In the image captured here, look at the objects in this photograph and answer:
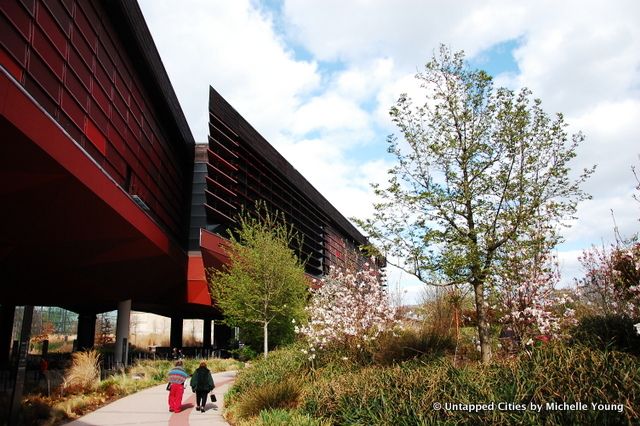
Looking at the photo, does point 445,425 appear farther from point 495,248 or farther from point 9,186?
point 9,186

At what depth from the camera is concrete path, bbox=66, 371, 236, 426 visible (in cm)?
1084

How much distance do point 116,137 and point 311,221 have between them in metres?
40.4

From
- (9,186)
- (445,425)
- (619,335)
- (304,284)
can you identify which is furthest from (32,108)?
(304,284)

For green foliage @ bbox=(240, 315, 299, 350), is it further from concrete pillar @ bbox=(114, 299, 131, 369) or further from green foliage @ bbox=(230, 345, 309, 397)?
concrete pillar @ bbox=(114, 299, 131, 369)

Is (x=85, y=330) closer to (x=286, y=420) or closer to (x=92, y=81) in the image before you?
(x=92, y=81)

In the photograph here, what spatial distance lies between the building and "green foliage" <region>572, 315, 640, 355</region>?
12181 mm

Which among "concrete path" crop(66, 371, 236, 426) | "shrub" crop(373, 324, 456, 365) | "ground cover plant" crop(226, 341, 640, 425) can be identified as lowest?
"concrete path" crop(66, 371, 236, 426)

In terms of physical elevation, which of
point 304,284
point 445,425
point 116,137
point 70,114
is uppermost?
point 116,137

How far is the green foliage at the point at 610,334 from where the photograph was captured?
26.6ft

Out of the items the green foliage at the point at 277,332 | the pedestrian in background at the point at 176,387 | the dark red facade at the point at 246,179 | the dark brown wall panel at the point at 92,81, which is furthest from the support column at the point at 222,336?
the pedestrian in background at the point at 176,387

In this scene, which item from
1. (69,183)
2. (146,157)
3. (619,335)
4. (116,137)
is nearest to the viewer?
(619,335)

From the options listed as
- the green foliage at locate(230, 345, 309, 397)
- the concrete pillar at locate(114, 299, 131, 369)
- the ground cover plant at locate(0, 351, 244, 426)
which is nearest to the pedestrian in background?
the green foliage at locate(230, 345, 309, 397)

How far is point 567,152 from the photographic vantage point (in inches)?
403

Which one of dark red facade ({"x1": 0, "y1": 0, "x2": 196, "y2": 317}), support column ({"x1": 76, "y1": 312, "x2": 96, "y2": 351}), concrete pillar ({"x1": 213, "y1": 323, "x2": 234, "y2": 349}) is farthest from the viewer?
concrete pillar ({"x1": 213, "y1": 323, "x2": 234, "y2": 349})
